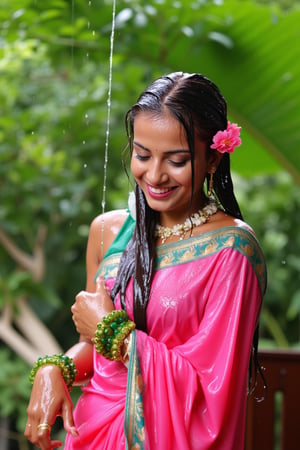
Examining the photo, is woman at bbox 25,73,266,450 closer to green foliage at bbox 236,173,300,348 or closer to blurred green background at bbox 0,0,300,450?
blurred green background at bbox 0,0,300,450

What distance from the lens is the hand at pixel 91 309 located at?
1.64 metres

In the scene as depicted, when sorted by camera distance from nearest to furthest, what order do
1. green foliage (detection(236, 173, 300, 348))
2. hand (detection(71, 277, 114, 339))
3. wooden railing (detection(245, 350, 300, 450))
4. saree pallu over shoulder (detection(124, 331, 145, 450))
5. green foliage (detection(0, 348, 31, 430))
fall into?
1. saree pallu over shoulder (detection(124, 331, 145, 450))
2. hand (detection(71, 277, 114, 339))
3. wooden railing (detection(245, 350, 300, 450))
4. green foliage (detection(0, 348, 31, 430))
5. green foliage (detection(236, 173, 300, 348))

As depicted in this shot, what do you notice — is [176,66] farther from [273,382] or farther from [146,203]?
[146,203]

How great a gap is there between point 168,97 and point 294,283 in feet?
11.4

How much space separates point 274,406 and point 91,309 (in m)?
1.47

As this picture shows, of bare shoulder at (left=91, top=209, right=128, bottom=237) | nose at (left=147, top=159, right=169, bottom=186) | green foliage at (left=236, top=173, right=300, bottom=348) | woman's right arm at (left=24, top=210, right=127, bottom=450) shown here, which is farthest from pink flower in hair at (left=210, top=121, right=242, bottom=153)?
green foliage at (left=236, top=173, right=300, bottom=348)

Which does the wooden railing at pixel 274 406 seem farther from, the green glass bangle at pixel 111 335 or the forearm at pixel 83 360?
the green glass bangle at pixel 111 335

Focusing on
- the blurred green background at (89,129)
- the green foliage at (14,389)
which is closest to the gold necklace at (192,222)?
the blurred green background at (89,129)

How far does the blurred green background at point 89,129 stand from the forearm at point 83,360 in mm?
1292

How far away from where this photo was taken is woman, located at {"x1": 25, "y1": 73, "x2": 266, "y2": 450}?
5.06ft

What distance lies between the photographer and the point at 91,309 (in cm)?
165

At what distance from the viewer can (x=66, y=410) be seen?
5.22 ft

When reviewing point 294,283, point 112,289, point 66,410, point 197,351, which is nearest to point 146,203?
point 112,289

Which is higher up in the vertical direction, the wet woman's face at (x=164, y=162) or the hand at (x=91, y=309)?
the wet woman's face at (x=164, y=162)
